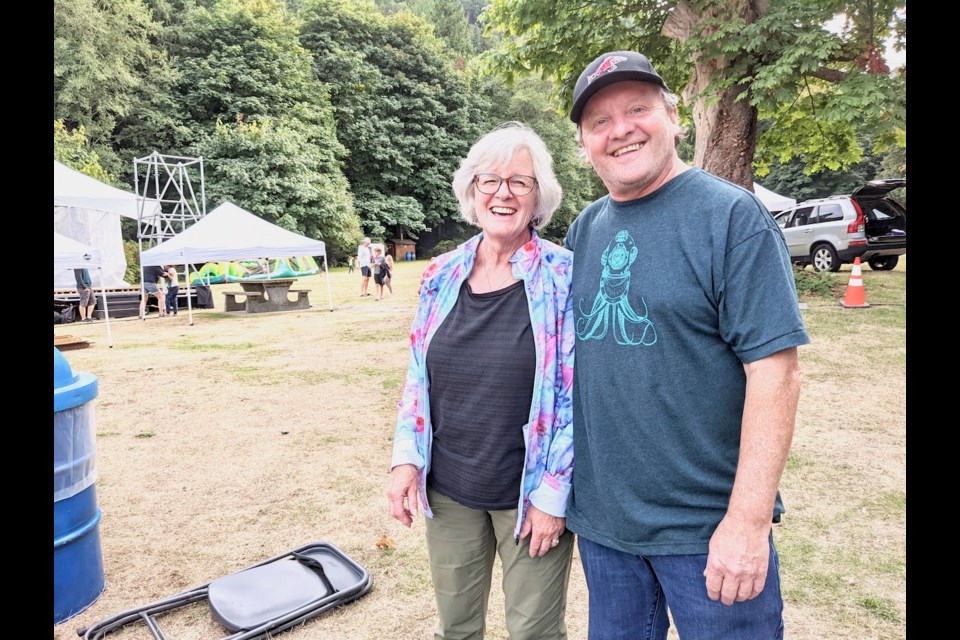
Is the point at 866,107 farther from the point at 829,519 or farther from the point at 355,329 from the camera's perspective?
the point at 355,329

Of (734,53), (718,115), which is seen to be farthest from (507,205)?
(718,115)

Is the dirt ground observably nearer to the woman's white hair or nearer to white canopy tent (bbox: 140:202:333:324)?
the woman's white hair

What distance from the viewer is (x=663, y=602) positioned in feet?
5.32

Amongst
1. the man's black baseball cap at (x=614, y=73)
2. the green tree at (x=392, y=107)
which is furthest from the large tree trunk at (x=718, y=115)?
the green tree at (x=392, y=107)

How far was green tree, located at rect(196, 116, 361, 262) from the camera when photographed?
31203 mm

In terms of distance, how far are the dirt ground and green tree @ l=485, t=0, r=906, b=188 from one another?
12.8 feet

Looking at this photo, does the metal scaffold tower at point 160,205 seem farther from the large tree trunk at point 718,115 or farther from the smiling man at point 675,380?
the smiling man at point 675,380

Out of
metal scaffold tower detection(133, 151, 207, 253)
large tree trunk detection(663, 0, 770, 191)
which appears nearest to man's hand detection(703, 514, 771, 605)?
large tree trunk detection(663, 0, 770, 191)

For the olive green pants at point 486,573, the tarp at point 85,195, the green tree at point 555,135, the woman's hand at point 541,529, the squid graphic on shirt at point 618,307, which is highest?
the green tree at point 555,135

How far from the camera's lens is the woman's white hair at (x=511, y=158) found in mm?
1937

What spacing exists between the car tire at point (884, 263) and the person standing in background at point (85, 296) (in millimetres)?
19686

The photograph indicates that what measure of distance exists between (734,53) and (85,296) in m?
13.9

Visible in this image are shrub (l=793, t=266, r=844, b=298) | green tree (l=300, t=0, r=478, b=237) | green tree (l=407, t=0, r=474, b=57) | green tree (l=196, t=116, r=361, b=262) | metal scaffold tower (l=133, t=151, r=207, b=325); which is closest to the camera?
shrub (l=793, t=266, r=844, b=298)
